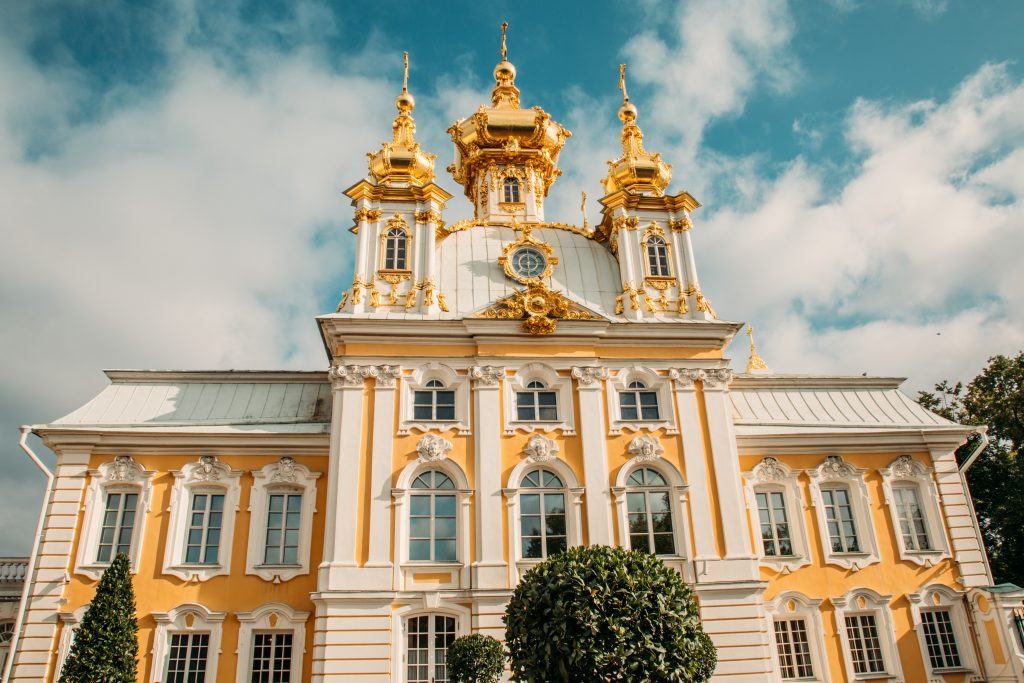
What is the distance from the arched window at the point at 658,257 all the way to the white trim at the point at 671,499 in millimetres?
5994

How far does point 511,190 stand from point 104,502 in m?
16.4

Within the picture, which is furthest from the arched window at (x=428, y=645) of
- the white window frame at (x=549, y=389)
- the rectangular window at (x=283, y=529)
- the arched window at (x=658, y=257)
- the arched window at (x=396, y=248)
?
the arched window at (x=658, y=257)

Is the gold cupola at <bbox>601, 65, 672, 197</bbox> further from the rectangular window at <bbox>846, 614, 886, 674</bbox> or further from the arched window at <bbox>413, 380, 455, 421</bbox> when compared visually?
the rectangular window at <bbox>846, 614, 886, 674</bbox>

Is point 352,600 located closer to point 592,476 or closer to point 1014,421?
point 592,476

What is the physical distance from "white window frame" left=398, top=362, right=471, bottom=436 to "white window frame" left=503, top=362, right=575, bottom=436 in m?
1.15

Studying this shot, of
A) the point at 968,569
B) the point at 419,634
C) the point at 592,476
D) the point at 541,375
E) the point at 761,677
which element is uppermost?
the point at 541,375

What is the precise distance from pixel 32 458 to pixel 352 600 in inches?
383

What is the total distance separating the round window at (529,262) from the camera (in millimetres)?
23625

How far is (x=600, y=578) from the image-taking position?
13.4 meters

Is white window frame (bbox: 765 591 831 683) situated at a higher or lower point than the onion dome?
lower

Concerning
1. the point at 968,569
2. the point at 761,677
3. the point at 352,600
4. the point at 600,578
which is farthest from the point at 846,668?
the point at 352,600

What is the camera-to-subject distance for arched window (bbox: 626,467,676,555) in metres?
20.1

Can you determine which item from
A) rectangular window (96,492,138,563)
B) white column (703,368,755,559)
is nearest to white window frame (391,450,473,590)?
white column (703,368,755,559)

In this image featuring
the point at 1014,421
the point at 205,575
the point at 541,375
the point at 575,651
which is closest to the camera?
the point at 575,651
